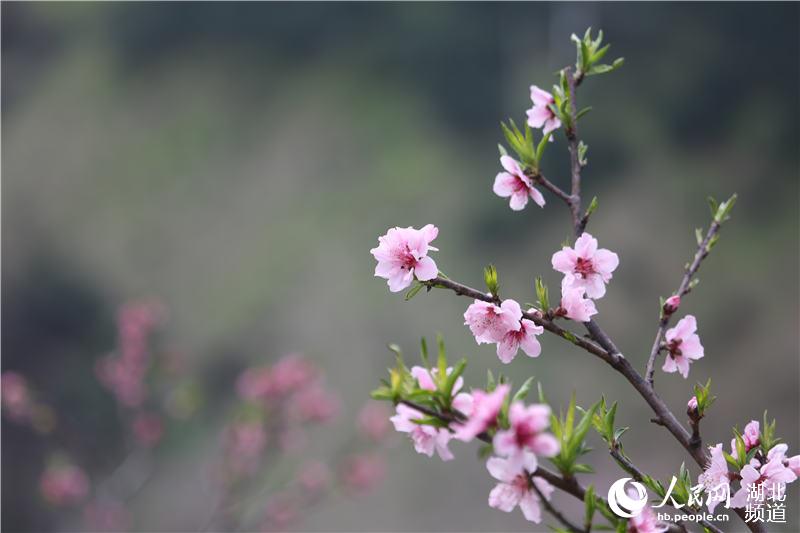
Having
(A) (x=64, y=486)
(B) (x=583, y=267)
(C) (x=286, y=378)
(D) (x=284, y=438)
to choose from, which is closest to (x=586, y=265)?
(B) (x=583, y=267)

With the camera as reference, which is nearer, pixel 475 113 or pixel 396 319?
pixel 396 319

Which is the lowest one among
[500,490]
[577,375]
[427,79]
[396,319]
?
[500,490]

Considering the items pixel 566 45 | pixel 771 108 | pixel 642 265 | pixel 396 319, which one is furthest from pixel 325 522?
pixel 771 108

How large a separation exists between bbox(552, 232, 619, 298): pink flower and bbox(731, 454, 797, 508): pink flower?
181 millimetres

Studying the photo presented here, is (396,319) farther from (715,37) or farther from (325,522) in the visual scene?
(715,37)

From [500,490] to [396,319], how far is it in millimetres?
3535

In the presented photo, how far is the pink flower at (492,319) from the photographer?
560 millimetres

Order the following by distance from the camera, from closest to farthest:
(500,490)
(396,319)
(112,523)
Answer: (500,490)
(112,523)
(396,319)

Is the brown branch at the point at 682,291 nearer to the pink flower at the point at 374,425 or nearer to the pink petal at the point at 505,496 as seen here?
the pink petal at the point at 505,496

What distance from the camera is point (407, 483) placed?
12.5ft

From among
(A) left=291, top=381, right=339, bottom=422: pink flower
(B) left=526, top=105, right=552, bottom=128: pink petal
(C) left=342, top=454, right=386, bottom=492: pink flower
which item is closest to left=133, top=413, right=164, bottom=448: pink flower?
(A) left=291, top=381, right=339, bottom=422: pink flower

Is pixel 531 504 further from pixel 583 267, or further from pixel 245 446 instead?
pixel 245 446

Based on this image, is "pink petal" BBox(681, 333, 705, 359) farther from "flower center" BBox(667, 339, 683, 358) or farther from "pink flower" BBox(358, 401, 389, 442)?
"pink flower" BBox(358, 401, 389, 442)

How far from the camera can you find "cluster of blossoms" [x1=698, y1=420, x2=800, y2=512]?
567 mm
